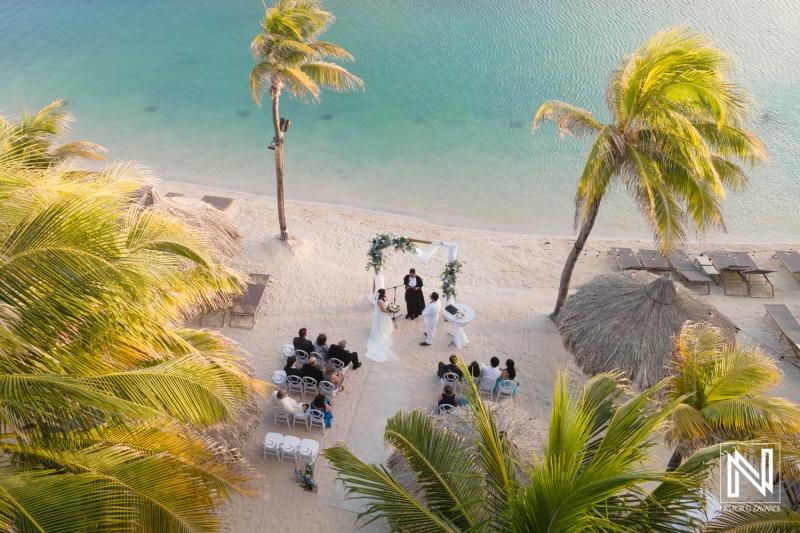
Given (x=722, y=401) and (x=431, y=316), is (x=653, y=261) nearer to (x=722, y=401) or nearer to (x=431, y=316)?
(x=431, y=316)

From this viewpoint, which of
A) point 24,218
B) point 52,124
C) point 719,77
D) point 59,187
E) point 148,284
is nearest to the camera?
point 24,218

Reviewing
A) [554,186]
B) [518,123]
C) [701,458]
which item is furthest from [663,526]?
[518,123]

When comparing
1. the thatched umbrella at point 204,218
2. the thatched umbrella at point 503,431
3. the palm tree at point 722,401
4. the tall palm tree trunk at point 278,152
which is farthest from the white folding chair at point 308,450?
the tall palm tree trunk at point 278,152

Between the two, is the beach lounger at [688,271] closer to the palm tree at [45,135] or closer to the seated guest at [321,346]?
the seated guest at [321,346]

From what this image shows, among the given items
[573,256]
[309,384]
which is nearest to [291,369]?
[309,384]

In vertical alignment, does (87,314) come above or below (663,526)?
above

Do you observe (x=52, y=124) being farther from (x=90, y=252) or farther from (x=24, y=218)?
(x=90, y=252)

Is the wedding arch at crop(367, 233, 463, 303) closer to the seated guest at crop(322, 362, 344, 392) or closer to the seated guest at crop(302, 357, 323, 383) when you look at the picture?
the seated guest at crop(322, 362, 344, 392)
